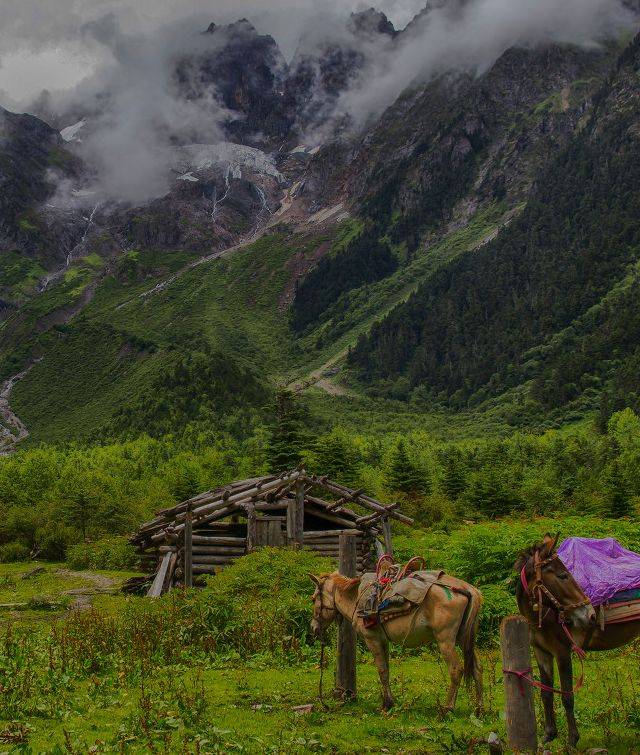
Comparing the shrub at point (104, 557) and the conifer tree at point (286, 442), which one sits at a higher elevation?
the conifer tree at point (286, 442)

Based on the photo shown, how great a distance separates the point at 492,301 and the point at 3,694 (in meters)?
163

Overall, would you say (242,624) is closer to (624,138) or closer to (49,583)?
(49,583)

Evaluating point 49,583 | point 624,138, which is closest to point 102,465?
point 49,583

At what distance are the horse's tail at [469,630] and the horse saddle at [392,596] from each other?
0.52m

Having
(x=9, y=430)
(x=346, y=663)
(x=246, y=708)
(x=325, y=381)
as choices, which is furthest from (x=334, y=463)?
(x=9, y=430)

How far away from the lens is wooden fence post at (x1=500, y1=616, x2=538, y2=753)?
26.1 feet

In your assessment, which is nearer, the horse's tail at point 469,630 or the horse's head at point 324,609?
the horse's tail at point 469,630

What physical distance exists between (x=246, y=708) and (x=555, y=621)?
16.6ft

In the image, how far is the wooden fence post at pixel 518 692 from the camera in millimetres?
7969

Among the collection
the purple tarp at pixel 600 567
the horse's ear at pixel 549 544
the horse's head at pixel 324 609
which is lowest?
the horse's head at pixel 324 609

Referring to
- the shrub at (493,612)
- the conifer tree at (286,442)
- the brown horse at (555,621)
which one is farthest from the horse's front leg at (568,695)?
the conifer tree at (286,442)

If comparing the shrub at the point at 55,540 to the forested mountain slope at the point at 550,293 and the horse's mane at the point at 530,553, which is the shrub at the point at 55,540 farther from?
the forested mountain slope at the point at 550,293

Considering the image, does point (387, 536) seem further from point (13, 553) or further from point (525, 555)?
point (13, 553)

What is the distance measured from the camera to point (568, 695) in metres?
8.25
